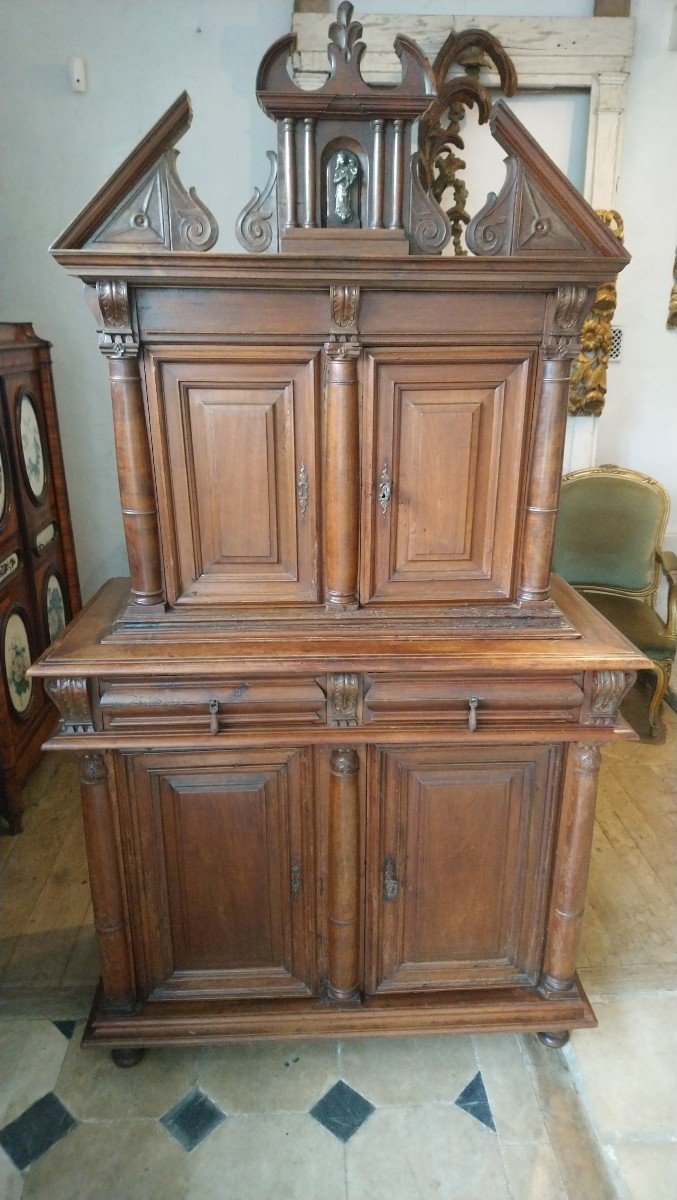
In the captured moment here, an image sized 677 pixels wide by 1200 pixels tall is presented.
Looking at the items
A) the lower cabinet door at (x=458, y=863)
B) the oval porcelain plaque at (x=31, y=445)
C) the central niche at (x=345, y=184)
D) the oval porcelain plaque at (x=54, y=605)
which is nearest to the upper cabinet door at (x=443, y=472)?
the central niche at (x=345, y=184)

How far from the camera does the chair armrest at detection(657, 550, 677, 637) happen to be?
10.1 feet

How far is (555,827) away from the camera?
172cm

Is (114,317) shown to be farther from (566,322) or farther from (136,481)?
(566,322)

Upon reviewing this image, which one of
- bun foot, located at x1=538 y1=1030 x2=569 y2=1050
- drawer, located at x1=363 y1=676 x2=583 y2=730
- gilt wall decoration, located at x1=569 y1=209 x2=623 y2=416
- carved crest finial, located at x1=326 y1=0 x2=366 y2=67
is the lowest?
bun foot, located at x1=538 y1=1030 x2=569 y2=1050

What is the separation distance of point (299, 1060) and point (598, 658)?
1.23 metres

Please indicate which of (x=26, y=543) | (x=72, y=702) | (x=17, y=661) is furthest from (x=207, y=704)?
(x=26, y=543)

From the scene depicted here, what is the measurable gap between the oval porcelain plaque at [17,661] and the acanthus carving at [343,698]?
151 cm

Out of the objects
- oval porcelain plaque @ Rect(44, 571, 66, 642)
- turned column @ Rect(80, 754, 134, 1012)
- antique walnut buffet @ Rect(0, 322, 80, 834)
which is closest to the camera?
Answer: turned column @ Rect(80, 754, 134, 1012)

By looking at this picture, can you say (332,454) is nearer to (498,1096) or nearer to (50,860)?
(498,1096)

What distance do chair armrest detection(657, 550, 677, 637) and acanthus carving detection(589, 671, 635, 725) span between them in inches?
65.0

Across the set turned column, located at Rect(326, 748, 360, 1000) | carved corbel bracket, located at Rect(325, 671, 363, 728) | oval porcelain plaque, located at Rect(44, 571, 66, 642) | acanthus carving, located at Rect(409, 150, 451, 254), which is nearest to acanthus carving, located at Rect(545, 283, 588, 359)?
acanthus carving, located at Rect(409, 150, 451, 254)

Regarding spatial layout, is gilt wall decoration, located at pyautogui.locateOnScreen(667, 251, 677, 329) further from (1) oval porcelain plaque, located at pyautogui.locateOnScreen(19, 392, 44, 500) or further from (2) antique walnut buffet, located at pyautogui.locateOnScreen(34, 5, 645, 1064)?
(1) oval porcelain plaque, located at pyautogui.locateOnScreen(19, 392, 44, 500)

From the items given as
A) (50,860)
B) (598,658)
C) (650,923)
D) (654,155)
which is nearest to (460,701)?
(598,658)

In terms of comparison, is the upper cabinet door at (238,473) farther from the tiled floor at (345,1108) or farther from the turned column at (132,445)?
the tiled floor at (345,1108)
